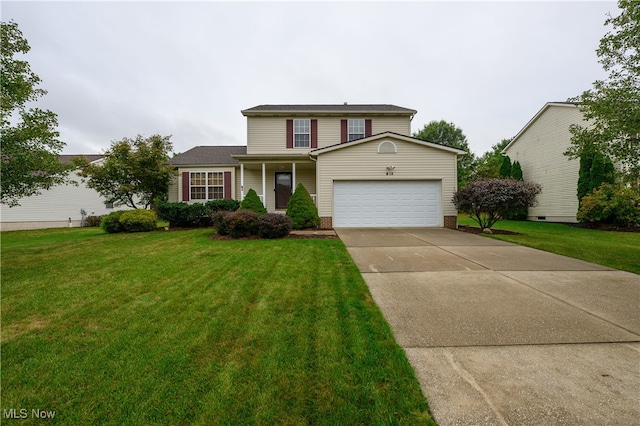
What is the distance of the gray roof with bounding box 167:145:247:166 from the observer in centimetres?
1573

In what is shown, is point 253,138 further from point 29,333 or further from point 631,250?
point 631,250

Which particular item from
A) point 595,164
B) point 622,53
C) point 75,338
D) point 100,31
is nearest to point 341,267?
point 75,338

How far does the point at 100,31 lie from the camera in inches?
468

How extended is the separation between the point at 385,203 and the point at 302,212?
4.12 meters

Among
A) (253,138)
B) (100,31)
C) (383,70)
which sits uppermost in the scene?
(383,70)

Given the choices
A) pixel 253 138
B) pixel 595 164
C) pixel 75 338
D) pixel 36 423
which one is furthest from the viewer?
pixel 253 138

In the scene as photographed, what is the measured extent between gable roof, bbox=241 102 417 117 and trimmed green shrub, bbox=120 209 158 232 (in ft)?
24.9

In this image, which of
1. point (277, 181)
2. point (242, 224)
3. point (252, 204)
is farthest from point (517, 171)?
point (242, 224)

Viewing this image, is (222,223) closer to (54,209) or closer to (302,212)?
(302,212)

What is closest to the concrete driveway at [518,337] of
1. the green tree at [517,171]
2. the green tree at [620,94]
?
the green tree at [620,94]

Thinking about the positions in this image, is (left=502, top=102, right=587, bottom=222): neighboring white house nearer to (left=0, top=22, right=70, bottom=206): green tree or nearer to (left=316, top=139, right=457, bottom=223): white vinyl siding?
(left=316, top=139, right=457, bottom=223): white vinyl siding

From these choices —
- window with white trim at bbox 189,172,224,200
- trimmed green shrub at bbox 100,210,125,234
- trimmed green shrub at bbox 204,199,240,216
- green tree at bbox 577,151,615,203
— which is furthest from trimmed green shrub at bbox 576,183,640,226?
trimmed green shrub at bbox 100,210,125,234

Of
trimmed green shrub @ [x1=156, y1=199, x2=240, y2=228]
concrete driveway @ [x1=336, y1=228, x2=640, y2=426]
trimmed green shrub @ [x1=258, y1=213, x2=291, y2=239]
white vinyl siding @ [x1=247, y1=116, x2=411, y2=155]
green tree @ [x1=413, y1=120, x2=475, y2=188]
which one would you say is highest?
green tree @ [x1=413, y1=120, x2=475, y2=188]

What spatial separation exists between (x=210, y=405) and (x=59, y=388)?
1230 millimetres
